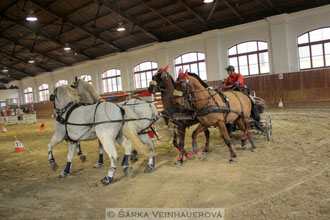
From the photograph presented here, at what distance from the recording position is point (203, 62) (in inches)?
729

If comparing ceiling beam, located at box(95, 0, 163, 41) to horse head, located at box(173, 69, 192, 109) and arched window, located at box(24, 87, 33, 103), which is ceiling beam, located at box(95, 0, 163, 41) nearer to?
horse head, located at box(173, 69, 192, 109)

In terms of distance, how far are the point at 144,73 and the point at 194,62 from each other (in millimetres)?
5006

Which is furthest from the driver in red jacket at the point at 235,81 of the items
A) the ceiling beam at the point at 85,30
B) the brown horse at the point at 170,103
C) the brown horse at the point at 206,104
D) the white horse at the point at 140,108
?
the ceiling beam at the point at 85,30

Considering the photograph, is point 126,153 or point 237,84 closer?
point 126,153

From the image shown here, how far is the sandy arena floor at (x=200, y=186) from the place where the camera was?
10.3 feet

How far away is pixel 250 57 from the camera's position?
16.4m

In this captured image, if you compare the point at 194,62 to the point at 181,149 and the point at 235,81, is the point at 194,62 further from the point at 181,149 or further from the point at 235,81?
the point at 181,149

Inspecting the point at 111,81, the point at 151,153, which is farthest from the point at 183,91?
the point at 111,81

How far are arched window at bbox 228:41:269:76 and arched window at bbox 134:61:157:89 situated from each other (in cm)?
696

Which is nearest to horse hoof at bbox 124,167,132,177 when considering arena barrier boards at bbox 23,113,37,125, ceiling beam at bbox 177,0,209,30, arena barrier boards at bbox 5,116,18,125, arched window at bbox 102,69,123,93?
ceiling beam at bbox 177,0,209,30

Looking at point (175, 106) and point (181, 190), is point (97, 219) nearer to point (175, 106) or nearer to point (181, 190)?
point (181, 190)

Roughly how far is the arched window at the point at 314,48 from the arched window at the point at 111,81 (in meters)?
15.1

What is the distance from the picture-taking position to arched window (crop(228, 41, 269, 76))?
1595 centimetres

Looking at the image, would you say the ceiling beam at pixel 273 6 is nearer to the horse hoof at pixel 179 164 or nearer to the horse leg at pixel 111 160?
the horse hoof at pixel 179 164
